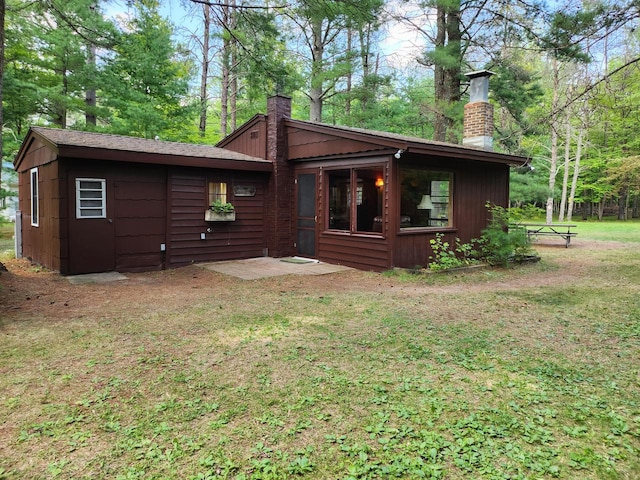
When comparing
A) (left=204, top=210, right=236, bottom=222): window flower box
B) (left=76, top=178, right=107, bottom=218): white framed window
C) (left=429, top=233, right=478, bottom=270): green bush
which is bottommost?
(left=429, top=233, right=478, bottom=270): green bush

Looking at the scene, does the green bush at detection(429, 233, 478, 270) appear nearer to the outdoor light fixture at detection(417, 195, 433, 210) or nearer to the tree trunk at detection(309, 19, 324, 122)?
the outdoor light fixture at detection(417, 195, 433, 210)

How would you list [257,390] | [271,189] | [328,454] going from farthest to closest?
[271,189], [257,390], [328,454]

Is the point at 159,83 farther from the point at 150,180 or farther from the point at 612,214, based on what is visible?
the point at 612,214

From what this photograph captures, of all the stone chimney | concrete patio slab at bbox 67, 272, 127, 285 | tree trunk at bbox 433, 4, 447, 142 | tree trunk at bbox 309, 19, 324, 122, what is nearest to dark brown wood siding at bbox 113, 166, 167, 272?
concrete patio slab at bbox 67, 272, 127, 285

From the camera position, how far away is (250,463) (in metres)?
2.01

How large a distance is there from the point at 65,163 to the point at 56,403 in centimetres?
535

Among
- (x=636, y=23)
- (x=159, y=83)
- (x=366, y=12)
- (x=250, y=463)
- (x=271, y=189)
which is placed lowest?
(x=250, y=463)

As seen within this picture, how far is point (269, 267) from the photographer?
7965mm

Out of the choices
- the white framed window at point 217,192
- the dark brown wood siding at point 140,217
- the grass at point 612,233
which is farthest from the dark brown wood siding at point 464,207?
the grass at point 612,233

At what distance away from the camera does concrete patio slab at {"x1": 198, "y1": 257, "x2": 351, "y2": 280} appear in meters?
7.32

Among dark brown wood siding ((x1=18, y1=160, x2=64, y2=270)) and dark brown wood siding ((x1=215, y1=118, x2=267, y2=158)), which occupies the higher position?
dark brown wood siding ((x1=215, y1=118, x2=267, y2=158))

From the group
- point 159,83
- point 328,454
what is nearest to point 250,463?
point 328,454

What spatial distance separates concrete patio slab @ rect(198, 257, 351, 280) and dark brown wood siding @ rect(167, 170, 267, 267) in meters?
0.28

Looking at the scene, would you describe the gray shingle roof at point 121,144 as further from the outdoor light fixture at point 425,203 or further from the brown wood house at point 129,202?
the outdoor light fixture at point 425,203
